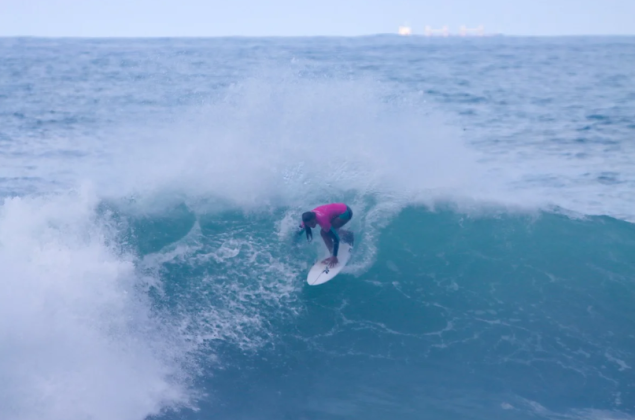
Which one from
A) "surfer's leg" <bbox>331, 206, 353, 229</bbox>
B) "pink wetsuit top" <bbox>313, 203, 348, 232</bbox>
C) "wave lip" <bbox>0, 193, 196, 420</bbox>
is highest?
"pink wetsuit top" <bbox>313, 203, 348, 232</bbox>

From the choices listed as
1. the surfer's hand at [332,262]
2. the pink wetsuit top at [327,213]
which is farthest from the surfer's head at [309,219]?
the surfer's hand at [332,262]

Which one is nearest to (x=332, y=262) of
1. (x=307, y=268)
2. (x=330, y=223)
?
(x=307, y=268)

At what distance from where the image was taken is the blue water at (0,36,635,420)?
24.2ft

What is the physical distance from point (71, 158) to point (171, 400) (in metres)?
9.47

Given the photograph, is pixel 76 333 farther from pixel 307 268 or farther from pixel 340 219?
pixel 340 219

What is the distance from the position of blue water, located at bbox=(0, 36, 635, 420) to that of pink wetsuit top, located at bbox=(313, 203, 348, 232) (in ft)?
3.44

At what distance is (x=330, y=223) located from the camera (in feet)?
28.5

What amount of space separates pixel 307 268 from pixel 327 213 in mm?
1132

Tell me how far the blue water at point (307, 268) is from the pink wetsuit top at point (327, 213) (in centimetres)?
105

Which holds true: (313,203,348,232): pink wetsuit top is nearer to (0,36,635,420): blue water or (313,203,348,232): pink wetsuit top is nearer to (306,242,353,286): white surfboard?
(306,242,353,286): white surfboard

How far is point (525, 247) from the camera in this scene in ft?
34.1

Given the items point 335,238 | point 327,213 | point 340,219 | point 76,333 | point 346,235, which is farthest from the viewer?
point 346,235

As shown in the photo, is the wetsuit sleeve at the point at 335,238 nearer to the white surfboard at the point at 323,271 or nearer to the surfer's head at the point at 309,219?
the surfer's head at the point at 309,219

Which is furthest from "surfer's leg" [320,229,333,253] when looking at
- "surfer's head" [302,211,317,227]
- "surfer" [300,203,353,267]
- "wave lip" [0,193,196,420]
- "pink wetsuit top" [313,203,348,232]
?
"wave lip" [0,193,196,420]
